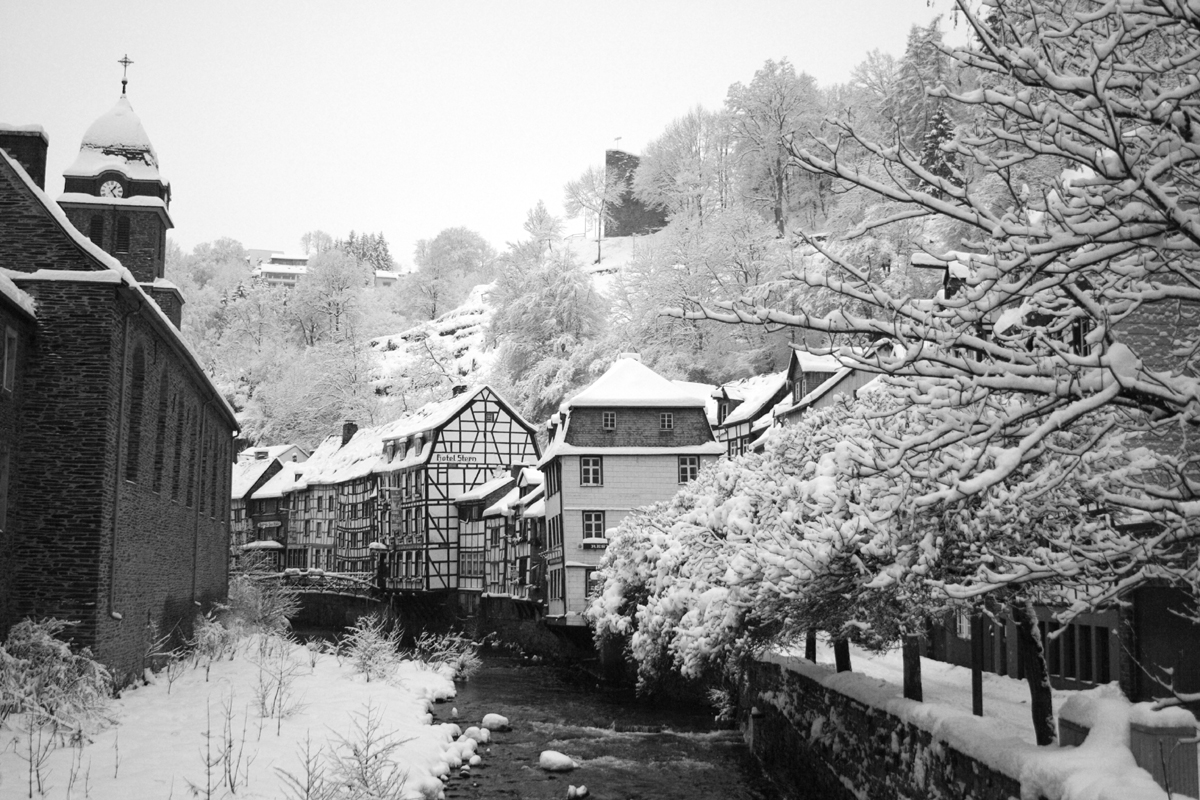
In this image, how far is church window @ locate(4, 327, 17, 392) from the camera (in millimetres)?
16016

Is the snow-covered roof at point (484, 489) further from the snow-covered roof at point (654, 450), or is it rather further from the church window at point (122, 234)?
the church window at point (122, 234)

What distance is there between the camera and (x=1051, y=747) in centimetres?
1039

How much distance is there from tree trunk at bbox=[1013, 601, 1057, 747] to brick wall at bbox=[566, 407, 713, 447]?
26.0m

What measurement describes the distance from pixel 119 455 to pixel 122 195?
8.20m

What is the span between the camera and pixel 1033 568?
5848 mm

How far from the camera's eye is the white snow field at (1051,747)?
869cm

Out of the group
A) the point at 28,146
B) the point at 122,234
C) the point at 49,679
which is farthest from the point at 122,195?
the point at 49,679

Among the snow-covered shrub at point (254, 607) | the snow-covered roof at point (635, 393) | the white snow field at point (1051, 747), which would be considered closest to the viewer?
the white snow field at point (1051, 747)

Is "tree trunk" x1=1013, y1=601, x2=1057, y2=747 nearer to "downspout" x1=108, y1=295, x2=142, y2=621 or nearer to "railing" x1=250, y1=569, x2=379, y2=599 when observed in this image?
"downspout" x1=108, y1=295, x2=142, y2=621

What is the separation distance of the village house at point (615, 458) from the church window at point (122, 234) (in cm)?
1684

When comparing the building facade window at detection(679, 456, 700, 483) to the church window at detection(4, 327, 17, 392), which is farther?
the building facade window at detection(679, 456, 700, 483)

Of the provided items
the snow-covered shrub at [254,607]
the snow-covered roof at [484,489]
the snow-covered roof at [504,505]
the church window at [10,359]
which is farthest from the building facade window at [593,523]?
the church window at [10,359]

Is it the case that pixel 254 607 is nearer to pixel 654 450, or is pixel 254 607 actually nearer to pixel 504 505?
pixel 654 450

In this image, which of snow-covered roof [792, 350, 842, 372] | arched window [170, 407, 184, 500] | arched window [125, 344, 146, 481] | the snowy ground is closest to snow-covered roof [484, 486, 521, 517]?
snow-covered roof [792, 350, 842, 372]
